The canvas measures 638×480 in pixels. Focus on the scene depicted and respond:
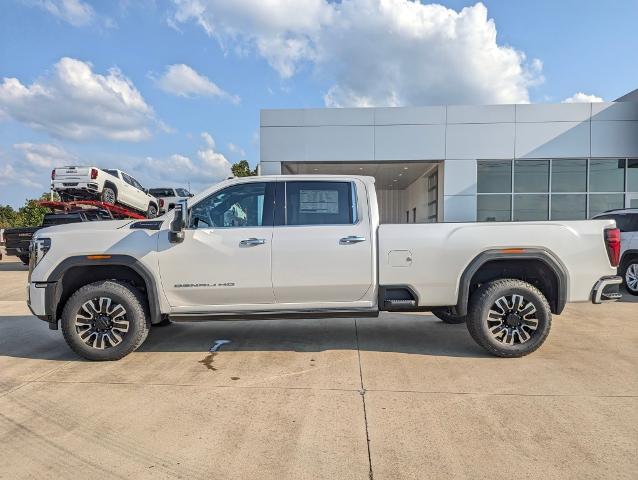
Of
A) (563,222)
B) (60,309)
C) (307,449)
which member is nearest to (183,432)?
(307,449)

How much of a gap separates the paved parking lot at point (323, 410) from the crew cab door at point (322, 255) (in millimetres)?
760

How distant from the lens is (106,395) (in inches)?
144

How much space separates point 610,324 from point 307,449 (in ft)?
18.1

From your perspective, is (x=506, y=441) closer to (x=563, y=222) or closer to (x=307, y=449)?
(x=307, y=449)

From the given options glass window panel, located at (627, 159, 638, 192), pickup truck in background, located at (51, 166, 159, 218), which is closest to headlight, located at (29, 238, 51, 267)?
pickup truck in background, located at (51, 166, 159, 218)

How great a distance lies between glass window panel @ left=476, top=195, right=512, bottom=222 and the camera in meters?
17.2

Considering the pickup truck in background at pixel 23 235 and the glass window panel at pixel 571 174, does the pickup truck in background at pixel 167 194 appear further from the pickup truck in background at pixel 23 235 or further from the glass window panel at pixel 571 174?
the glass window panel at pixel 571 174

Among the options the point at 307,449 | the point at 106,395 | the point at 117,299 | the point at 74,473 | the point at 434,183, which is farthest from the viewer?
the point at 434,183

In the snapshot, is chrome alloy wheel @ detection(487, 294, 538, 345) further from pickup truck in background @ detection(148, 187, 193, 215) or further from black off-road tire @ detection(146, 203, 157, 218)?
pickup truck in background @ detection(148, 187, 193, 215)

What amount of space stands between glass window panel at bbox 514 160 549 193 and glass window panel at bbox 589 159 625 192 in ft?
5.90

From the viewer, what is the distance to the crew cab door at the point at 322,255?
14.6ft

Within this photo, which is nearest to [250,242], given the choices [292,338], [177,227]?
[177,227]

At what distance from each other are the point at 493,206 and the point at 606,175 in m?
4.59

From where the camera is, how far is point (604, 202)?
1709 centimetres
